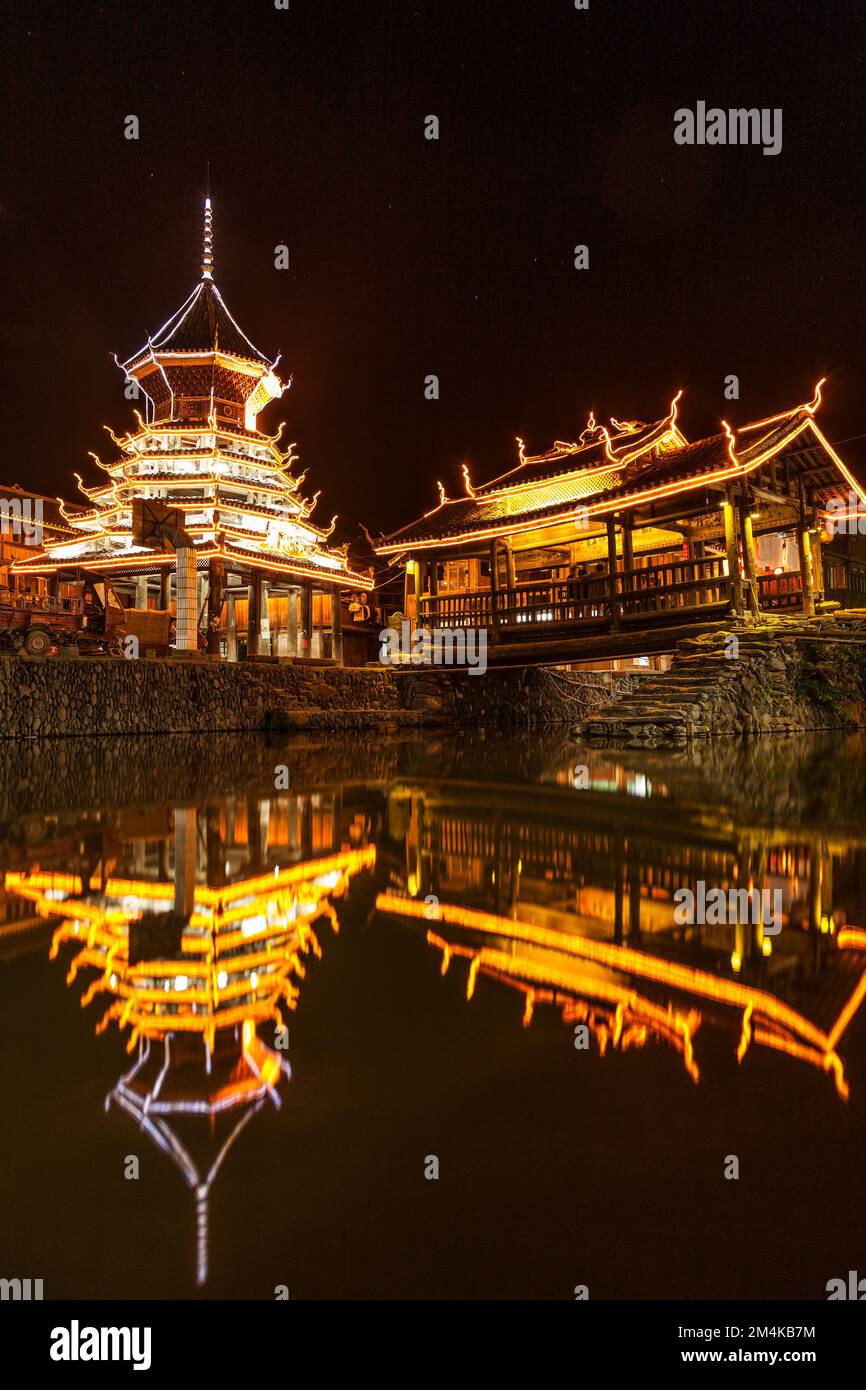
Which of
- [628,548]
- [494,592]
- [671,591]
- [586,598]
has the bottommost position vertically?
[671,591]

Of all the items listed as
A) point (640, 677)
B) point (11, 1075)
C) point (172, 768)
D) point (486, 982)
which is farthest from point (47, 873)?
point (640, 677)

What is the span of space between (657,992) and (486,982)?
20.5 inches

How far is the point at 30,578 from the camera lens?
2462 cm

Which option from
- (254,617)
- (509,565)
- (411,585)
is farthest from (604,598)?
(254,617)

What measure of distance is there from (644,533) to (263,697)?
12165 millimetres

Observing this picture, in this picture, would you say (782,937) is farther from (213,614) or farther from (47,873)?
(213,614)

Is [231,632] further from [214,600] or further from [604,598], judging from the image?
[604,598]

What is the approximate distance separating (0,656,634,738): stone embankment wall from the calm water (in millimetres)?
11545

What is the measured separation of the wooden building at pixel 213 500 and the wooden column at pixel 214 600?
36 millimetres

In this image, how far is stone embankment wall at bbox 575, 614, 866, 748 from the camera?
14.7 metres

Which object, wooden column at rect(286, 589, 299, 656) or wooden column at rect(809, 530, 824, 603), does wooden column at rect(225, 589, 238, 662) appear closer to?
wooden column at rect(286, 589, 299, 656)

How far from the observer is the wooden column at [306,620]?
2391 centimetres

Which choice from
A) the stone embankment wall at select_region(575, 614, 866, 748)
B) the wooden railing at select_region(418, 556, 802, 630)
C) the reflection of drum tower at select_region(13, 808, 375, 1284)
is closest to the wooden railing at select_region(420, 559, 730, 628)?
the wooden railing at select_region(418, 556, 802, 630)

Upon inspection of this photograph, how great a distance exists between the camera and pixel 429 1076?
1904mm
